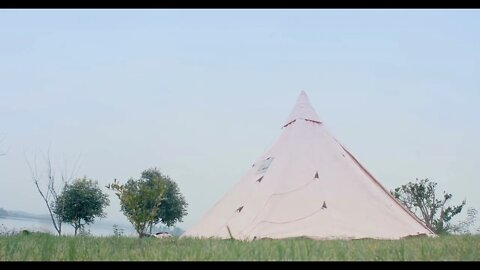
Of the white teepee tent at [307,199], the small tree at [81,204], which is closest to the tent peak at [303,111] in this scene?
the white teepee tent at [307,199]

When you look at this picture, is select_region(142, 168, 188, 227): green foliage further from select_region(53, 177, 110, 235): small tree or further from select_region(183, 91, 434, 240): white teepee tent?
select_region(183, 91, 434, 240): white teepee tent

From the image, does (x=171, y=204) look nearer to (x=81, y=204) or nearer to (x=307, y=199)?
(x=81, y=204)

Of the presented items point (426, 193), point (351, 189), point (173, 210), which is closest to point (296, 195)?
point (351, 189)

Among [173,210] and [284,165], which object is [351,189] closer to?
[284,165]

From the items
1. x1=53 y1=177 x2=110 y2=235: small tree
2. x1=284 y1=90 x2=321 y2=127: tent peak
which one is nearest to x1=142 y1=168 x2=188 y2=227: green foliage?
x1=53 y1=177 x2=110 y2=235: small tree

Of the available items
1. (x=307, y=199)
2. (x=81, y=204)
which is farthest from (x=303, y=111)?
(x=81, y=204)

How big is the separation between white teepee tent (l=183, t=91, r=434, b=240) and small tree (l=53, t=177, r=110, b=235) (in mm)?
13891

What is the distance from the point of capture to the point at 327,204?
23.8 ft

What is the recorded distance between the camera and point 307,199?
7.39m

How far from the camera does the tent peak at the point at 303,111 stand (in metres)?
8.86

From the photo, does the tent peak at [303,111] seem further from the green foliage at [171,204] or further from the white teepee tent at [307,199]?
the green foliage at [171,204]

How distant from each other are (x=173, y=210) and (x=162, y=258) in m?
21.8

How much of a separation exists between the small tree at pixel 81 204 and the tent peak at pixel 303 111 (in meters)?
13.9
